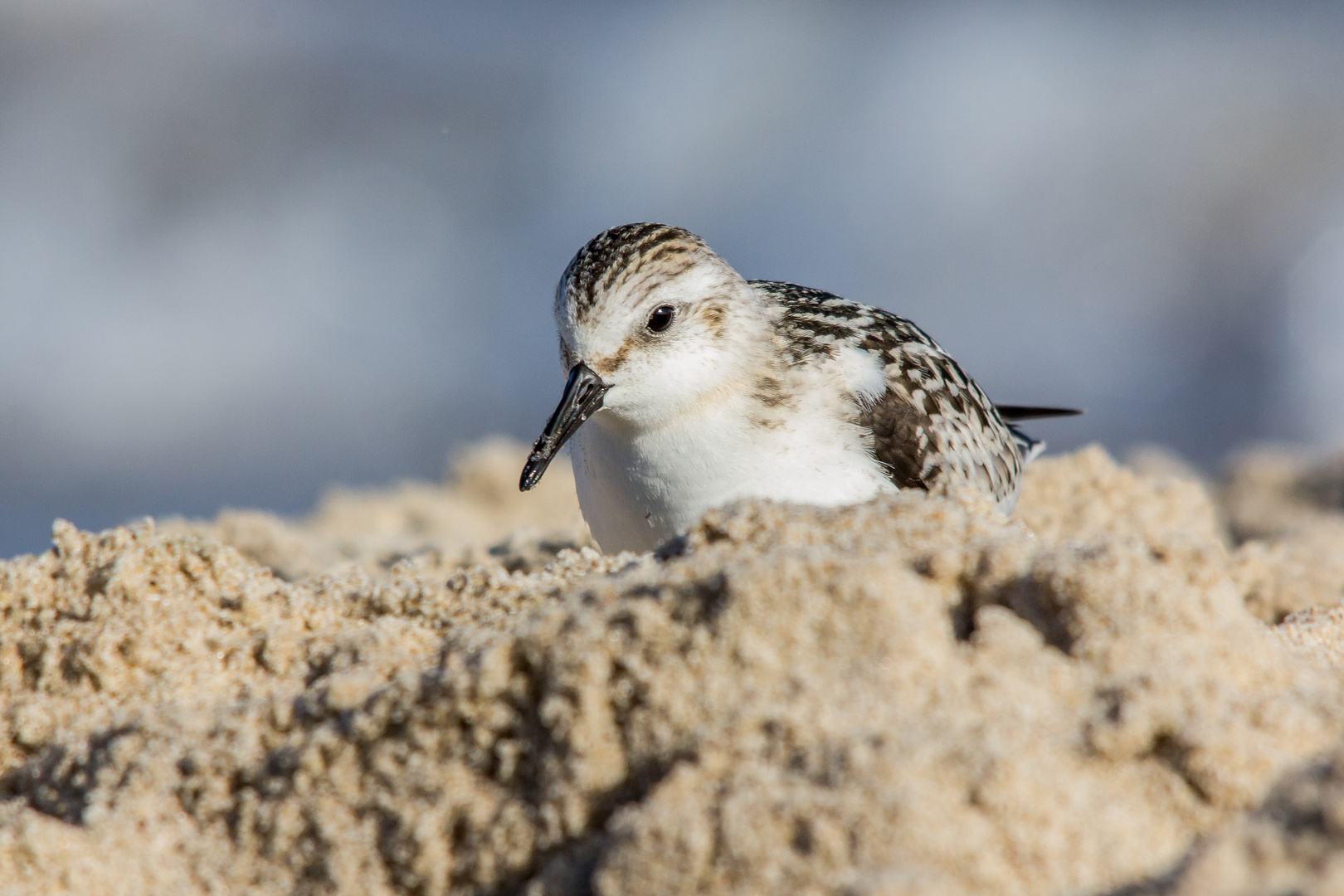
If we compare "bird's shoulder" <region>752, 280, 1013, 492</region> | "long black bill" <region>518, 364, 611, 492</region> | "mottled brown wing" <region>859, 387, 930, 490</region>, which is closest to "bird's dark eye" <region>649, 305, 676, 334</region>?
"long black bill" <region>518, 364, 611, 492</region>

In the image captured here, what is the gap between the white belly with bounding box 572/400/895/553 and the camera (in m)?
3.68

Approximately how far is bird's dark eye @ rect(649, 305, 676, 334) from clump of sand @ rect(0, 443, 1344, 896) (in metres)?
1.58

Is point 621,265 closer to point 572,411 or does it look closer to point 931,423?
point 572,411

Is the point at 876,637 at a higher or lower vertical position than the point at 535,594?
lower

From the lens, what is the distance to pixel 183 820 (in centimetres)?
186

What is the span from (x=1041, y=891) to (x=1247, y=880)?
236mm

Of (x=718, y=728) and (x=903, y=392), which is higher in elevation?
(x=903, y=392)

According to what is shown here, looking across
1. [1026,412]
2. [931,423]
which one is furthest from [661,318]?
[1026,412]

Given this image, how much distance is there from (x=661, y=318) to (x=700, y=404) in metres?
0.32

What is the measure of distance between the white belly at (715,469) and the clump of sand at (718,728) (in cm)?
134

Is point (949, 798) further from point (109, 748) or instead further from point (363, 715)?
point (109, 748)

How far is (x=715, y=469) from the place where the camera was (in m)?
3.69

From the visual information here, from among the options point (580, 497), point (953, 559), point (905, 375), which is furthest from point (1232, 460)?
point (953, 559)

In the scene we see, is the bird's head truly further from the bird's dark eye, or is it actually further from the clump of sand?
the clump of sand
